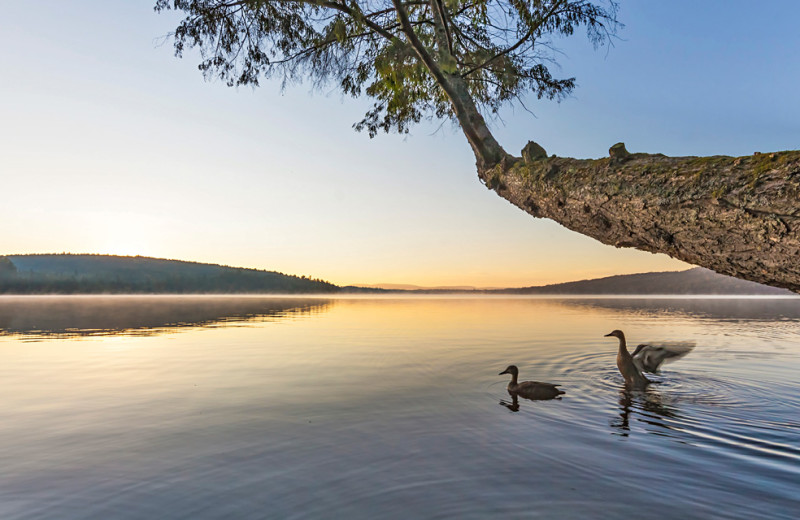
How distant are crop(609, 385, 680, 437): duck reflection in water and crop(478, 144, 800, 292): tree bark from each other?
437cm

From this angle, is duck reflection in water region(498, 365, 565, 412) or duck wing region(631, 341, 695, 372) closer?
duck reflection in water region(498, 365, 565, 412)

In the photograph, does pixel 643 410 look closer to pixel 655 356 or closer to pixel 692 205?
pixel 655 356

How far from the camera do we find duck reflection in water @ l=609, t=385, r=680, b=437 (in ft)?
26.3

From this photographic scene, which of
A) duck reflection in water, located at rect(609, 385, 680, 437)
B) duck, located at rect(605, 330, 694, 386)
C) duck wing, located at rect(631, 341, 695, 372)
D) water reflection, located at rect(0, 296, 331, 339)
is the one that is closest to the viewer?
duck reflection in water, located at rect(609, 385, 680, 437)

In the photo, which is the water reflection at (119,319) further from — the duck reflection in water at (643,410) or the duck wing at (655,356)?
the duck reflection in water at (643,410)

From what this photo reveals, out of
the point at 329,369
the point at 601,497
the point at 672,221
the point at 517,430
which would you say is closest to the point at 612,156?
the point at 672,221

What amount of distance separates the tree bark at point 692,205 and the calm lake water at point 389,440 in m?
2.72

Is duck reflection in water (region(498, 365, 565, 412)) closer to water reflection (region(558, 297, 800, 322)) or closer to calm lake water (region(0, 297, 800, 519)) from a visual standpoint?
calm lake water (region(0, 297, 800, 519))

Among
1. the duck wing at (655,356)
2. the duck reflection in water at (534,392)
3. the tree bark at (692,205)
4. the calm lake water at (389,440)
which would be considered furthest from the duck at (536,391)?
the tree bark at (692,205)

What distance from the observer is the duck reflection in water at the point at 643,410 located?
8.02m

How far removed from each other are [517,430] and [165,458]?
17.0 feet

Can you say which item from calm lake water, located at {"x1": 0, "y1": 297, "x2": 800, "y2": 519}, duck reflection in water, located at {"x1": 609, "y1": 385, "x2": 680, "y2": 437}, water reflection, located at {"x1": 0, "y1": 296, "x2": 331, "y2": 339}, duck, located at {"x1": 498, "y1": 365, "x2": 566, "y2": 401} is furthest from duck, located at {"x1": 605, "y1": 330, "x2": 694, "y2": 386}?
water reflection, located at {"x1": 0, "y1": 296, "x2": 331, "y2": 339}

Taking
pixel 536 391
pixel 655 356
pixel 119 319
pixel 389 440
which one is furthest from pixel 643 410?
pixel 119 319

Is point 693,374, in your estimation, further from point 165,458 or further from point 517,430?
point 165,458
